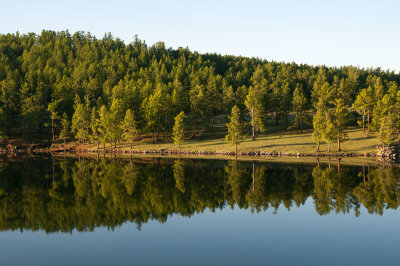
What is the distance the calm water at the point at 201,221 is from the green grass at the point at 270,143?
135ft

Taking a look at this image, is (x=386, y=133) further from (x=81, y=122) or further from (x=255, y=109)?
(x=81, y=122)

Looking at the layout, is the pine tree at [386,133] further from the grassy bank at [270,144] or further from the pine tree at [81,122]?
the pine tree at [81,122]

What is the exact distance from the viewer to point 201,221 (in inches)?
1101

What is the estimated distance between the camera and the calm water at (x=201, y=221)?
20614 mm

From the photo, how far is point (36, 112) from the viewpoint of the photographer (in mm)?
119750

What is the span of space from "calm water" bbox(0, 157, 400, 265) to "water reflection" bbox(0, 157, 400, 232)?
0.38 feet

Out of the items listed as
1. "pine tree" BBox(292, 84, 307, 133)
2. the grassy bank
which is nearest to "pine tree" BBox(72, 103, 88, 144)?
the grassy bank

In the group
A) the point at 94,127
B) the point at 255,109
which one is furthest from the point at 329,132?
the point at 94,127

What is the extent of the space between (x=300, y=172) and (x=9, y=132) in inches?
4152

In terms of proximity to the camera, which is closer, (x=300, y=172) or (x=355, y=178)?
(x=355, y=178)

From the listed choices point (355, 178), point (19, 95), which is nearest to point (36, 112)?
point (19, 95)

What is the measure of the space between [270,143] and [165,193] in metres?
63.1

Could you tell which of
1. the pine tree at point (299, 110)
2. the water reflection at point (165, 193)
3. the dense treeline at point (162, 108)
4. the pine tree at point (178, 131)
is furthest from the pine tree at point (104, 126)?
the pine tree at point (299, 110)

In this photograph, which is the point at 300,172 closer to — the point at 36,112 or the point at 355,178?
the point at 355,178
